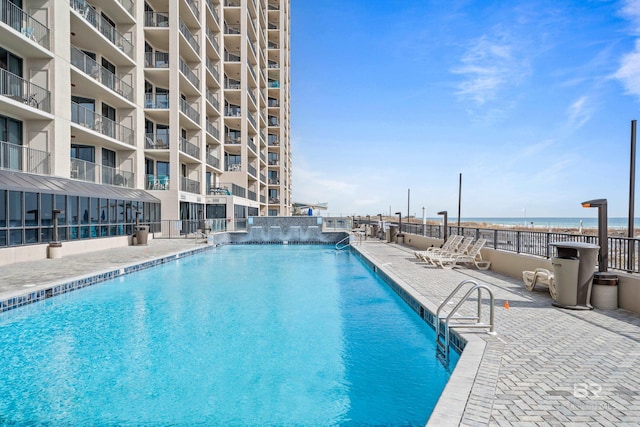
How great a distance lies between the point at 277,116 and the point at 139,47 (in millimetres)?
34229

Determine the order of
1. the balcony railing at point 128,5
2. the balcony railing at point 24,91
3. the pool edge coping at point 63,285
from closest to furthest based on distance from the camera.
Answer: the pool edge coping at point 63,285, the balcony railing at point 24,91, the balcony railing at point 128,5

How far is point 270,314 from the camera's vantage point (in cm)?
851

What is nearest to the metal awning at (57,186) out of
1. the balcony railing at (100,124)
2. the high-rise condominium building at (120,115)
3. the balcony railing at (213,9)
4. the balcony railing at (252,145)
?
the high-rise condominium building at (120,115)

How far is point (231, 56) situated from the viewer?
136ft

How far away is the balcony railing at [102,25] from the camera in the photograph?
19.1 meters

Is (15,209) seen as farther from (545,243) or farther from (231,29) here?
(231,29)

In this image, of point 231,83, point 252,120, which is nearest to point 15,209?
point 231,83

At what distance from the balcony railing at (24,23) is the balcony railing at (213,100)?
56.4ft

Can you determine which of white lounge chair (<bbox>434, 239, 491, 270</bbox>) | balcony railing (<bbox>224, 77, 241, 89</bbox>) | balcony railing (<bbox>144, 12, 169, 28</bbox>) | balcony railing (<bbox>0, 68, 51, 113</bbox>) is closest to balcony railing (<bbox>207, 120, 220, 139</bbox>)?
balcony railing (<bbox>224, 77, 241, 89</bbox>)

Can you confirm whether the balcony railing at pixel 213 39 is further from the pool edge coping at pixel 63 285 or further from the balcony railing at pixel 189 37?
the pool edge coping at pixel 63 285

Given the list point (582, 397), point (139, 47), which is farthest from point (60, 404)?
point (139, 47)

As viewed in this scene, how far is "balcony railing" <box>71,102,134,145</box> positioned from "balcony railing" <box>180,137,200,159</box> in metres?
4.26

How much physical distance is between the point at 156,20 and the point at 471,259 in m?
26.5

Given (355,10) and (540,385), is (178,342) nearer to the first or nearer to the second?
(540,385)
